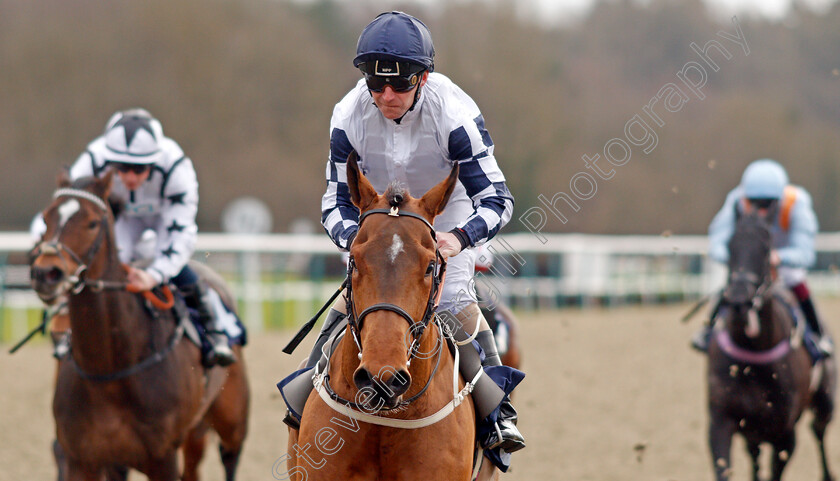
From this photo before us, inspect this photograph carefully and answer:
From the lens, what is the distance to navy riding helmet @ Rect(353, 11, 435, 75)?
305 cm

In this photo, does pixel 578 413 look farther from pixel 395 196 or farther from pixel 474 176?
pixel 395 196

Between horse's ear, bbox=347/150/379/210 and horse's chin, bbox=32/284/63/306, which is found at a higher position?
horse's ear, bbox=347/150/379/210

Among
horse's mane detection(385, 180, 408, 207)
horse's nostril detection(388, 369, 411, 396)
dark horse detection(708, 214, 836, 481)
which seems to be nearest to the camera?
horse's nostril detection(388, 369, 411, 396)

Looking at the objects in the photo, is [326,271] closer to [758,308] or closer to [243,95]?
[758,308]

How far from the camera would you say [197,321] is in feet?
18.4

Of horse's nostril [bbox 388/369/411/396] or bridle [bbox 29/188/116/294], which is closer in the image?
horse's nostril [bbox 388/369/411/396]

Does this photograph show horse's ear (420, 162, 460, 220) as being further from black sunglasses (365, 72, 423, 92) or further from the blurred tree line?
the blurred tree line

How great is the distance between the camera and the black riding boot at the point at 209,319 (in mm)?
5520

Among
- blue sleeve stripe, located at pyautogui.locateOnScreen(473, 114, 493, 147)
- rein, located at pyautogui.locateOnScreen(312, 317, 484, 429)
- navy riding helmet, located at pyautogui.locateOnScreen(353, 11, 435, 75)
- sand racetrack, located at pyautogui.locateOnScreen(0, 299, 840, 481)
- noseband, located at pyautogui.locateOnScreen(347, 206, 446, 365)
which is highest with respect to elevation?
navy riding helmet, located at pyautogui.locateOnScreen(353, 11, 435, 75)

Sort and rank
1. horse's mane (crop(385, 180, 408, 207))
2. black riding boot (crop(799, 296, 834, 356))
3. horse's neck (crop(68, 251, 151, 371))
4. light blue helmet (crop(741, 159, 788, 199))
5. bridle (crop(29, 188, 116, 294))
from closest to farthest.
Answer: horse's mane (crop(385, 180, 408, 207))
bridle (crop(29, 188, 116, 294))
horse's neck (crop(68, 251, 151, 371))
light blue helmet (crop(741, 159, 788, 199))
black riding boot (crop(799, 296, 834, 356))

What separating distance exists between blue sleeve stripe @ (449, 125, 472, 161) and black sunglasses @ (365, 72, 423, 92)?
229mm

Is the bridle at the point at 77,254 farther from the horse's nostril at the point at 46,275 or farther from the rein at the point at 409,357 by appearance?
the rein at the point at 409,357

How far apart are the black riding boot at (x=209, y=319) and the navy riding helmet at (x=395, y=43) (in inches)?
110

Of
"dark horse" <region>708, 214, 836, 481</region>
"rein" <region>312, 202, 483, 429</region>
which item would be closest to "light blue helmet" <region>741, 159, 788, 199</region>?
"dark horse" <region>708, 214, 836, 481</region>
